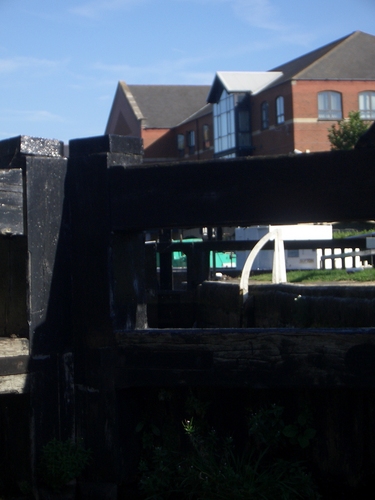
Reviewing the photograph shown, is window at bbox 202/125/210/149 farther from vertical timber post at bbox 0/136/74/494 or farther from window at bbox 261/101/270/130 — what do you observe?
vertical timber post at bbox 0/136/74/494

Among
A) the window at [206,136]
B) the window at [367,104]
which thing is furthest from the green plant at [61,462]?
the window at [206,136]

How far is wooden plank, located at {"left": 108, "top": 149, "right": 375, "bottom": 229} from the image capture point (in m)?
3.67

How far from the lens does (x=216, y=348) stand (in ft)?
12.9

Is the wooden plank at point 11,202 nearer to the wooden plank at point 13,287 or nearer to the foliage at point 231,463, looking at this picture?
the wooden plank at point 13,287

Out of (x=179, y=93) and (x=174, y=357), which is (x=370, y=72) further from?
(x=174, y=357)

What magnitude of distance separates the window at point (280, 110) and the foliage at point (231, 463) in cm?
4435

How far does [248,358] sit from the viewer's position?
12.7ft

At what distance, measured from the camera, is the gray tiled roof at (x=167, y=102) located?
63938 mm

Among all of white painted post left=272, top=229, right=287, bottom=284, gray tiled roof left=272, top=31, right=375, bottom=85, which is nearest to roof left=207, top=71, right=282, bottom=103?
gray tiled roof left=272, top=31, right=375, bottom=85

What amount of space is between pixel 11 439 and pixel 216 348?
1333 millimetres

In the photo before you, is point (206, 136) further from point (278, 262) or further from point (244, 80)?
point (278, 262)

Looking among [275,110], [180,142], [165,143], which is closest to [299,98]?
[275,110]

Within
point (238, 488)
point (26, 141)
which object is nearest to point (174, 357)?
point (238, 488)

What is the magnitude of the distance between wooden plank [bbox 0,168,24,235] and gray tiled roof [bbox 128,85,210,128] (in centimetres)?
5992
